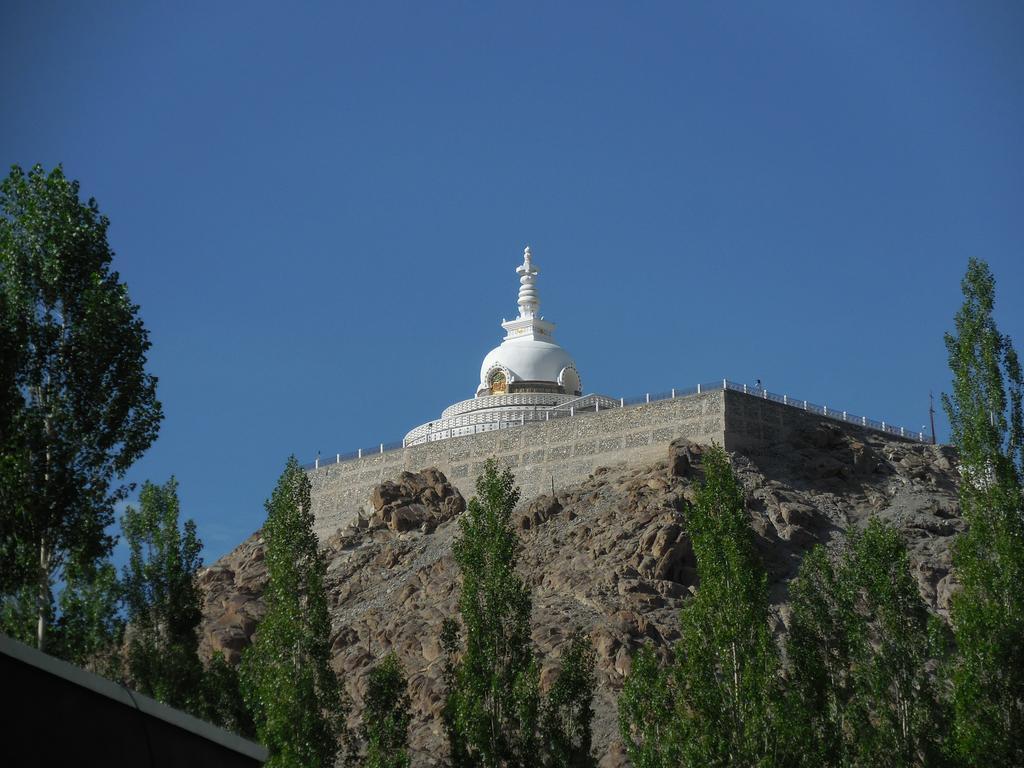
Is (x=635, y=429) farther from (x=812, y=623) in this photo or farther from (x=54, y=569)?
(x=54, y=569)

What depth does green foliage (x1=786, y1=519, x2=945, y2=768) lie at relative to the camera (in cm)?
3481

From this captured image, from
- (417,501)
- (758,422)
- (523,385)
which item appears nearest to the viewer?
(758,422)

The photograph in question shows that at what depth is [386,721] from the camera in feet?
122

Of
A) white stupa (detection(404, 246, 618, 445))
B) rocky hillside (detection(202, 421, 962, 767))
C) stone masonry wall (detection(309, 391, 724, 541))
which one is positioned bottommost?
rocky hillside (detection(202, 421, 962, 767))

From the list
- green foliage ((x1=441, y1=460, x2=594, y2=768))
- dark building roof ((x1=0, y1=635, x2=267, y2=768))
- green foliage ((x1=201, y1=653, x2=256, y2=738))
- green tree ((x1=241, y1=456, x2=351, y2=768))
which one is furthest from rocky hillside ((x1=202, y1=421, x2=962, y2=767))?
dark building roof ((x1=0, y1=635, x2=267, y2=768))

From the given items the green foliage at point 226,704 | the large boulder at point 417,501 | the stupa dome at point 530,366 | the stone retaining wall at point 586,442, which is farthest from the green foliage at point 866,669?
the stupa dome at point 530,366

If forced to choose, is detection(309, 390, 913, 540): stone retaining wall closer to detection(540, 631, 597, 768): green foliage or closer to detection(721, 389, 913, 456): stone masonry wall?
detection(721, 389, 913, 456): stone masonry wall

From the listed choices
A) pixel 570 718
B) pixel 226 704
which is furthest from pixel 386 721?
pixel 226 704

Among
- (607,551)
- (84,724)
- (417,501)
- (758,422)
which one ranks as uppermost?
(758,422)

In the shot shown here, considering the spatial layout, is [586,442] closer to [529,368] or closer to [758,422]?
[758,422]

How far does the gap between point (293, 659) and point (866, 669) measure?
46.7 ft

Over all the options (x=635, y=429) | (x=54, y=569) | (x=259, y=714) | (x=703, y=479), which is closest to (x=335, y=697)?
(x=259, y=714)

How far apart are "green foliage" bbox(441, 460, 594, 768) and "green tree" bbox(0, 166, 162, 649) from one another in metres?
11.0

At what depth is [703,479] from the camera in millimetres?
53250
